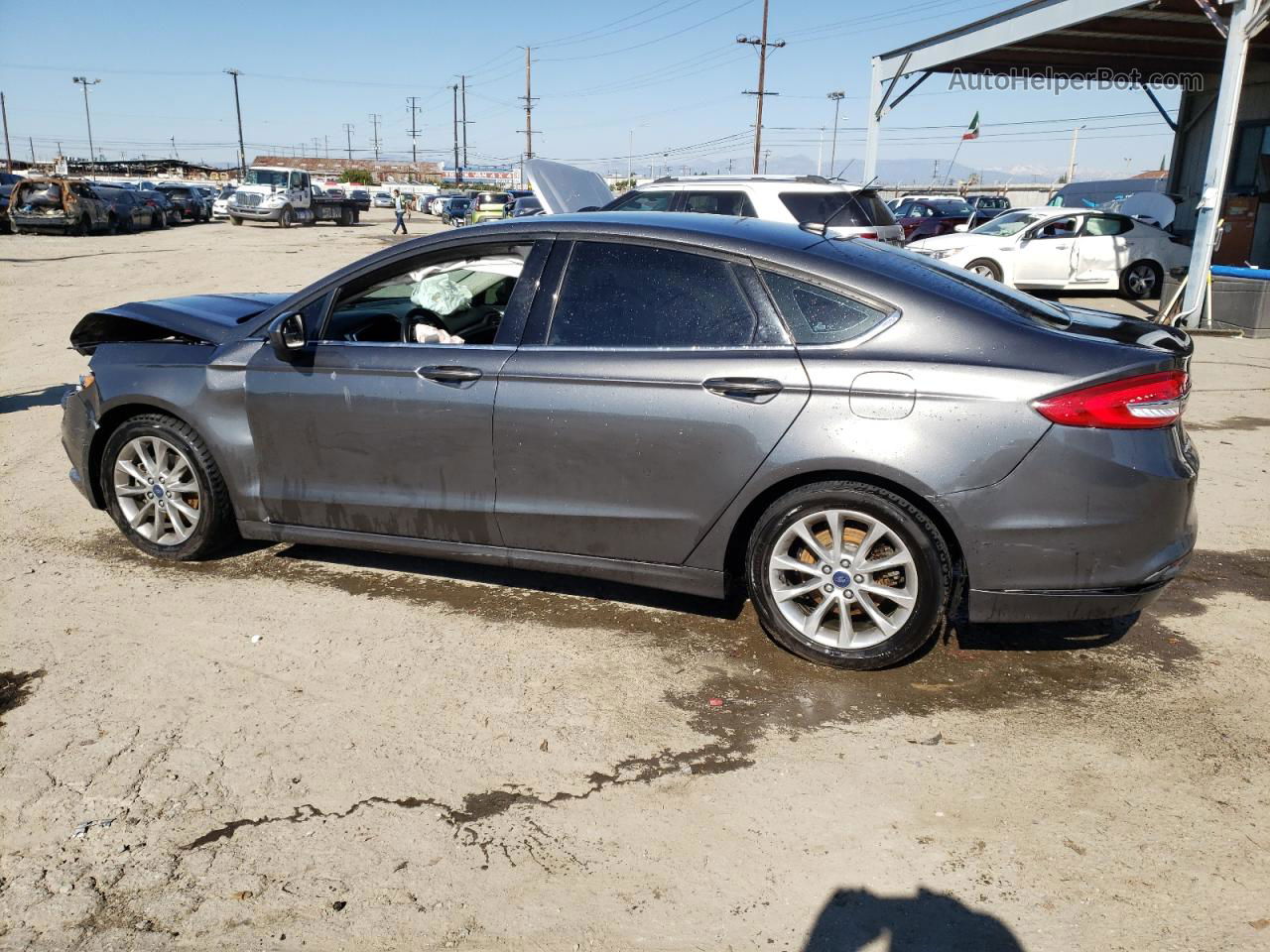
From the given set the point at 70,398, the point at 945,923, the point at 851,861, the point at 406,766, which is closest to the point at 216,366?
the point at 70,398

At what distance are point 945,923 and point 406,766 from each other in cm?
166

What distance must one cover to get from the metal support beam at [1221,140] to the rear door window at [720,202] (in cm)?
640

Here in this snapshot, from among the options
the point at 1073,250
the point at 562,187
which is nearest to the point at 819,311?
the point at 562,187

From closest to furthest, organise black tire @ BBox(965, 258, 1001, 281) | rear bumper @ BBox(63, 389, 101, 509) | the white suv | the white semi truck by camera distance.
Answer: rear bumper @ BBox(63, 389, 101, 509) → the white suv → black tire @ BBox(965, 258, 1001, 281) → the white semi truck

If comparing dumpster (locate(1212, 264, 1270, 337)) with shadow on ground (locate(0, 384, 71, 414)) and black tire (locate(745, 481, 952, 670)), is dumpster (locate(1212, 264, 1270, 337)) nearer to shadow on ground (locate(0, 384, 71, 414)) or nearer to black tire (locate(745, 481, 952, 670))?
black tire (locate(745, 481, 952, 670))

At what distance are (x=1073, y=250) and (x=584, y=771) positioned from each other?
16930 mm

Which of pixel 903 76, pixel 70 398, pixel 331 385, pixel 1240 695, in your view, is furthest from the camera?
pixel 903 76

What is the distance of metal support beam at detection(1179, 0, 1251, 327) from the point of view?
13.3 meters

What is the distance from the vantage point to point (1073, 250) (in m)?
17.4

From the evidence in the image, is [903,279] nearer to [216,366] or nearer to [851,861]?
[851,861]

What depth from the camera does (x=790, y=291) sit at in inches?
151

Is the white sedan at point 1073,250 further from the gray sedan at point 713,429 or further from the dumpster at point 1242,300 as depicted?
the gray sedan at point 713,429

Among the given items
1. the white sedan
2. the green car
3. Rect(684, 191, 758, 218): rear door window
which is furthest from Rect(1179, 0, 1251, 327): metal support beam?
the green car

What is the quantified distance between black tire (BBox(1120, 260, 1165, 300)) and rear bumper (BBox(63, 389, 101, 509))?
17284mm
